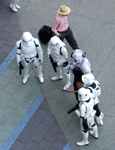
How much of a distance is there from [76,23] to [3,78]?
3.25 meters

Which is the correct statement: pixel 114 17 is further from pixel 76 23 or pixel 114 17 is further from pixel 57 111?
pixel 57 111

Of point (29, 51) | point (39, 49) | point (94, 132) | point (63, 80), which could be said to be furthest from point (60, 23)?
point (94, 132)

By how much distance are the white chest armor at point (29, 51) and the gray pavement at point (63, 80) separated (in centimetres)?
144

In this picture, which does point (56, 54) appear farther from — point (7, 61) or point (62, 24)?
point (7, 61)

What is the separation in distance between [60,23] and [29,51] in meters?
1.41

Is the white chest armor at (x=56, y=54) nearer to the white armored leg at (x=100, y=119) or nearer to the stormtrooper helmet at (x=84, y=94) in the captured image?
the stormtrooper helmet at (x=84, y=94)

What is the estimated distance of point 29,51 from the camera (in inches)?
286

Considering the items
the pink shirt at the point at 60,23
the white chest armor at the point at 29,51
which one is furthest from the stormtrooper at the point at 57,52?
the pink shirt at the point at 60,23

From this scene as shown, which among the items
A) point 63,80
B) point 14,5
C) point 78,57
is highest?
point 78,57

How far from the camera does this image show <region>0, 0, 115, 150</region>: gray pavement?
770 cm

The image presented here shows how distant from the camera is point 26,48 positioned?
283 inches

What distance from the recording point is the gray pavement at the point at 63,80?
7695 millimetres

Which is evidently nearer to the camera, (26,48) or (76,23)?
(26,48)

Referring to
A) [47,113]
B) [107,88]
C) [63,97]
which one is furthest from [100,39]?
[47,113]
